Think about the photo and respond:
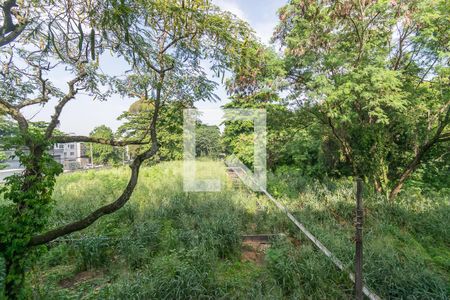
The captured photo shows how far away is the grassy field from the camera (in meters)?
2.44

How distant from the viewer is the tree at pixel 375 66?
4668mm

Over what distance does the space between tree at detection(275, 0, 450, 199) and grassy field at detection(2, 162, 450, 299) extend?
1.65 meters

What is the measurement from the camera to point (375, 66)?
488 centimetres

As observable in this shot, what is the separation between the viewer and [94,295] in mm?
→ 2428

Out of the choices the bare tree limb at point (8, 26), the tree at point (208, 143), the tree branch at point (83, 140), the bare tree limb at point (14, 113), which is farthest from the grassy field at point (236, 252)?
the tree at point (208, 143)

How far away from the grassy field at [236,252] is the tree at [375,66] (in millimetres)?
1649

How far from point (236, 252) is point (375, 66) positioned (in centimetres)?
428

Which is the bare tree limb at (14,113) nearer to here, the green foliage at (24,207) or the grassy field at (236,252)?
the green foliage at (24,207)

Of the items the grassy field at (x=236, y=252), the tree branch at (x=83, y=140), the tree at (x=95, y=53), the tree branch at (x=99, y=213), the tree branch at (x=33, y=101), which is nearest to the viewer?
the tree at (x=95, y=53)

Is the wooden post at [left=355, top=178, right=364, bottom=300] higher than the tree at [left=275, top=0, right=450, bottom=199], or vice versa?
the tree at [left=275, top=0, right=450, bottom=199]

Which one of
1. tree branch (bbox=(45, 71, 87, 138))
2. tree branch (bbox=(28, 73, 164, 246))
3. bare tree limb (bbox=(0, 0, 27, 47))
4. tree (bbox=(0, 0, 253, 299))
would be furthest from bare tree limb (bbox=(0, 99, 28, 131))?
tree branch (bbox=(28, 73, 164, 246))

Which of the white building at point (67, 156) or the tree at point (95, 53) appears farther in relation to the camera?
the white building at point (67, 156)

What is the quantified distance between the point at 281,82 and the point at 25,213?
4974mm

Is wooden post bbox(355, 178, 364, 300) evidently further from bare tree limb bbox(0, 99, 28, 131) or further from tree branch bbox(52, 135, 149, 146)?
bare tree limb bbox(0, 99, 28, 131)
